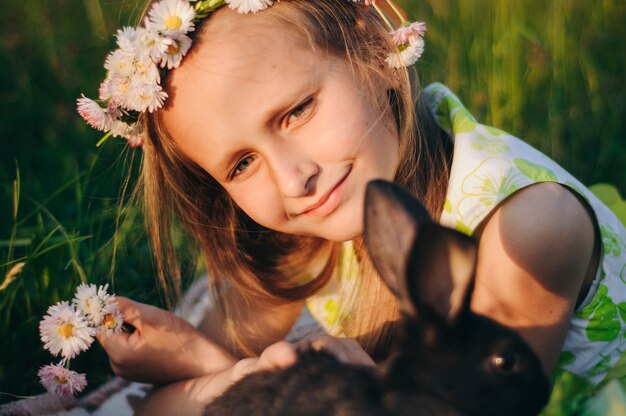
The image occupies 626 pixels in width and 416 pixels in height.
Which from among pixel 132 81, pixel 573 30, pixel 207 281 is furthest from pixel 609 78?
pixel 132 81

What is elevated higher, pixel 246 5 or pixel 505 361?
pixel 246 5

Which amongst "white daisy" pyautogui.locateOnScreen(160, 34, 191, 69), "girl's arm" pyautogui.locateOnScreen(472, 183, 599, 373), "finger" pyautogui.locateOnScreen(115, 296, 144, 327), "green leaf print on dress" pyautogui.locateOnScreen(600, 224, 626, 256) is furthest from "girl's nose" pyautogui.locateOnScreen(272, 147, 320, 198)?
"green leaf print on dress" pyautogui.locateOnScreen(600, 224, 626, 256)

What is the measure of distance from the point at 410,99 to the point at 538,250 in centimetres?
62

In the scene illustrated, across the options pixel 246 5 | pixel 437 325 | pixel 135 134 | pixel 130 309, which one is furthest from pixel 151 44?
pixel 437 325

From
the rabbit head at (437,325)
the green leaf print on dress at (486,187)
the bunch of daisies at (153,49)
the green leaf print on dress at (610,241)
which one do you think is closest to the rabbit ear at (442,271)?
the rabbit head at (437,325)

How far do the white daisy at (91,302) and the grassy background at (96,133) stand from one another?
25cm

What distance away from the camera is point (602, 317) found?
280cm

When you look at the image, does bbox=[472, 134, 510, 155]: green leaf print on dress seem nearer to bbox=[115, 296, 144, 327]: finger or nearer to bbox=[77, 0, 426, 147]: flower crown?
bbox=[77, 0, 426, 147]: flower crown

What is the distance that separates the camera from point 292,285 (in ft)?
11.4

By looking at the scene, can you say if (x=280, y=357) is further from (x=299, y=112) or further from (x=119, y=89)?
(x=119, y=89)

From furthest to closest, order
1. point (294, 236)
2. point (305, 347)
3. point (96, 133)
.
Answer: point (96, 133)
point (294, 236)
point (305, 347)

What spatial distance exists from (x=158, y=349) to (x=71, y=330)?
0.42 m

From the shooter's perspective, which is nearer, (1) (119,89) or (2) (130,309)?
(1) (119,89)

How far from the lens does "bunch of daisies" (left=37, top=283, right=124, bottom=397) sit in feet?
8.76
